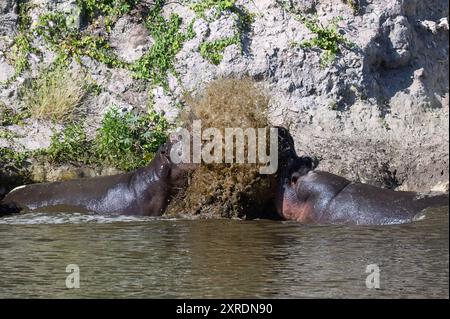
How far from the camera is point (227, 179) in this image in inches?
489

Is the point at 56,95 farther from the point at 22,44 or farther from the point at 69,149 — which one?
the point at 22,44

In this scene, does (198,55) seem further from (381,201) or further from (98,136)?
(381,201)

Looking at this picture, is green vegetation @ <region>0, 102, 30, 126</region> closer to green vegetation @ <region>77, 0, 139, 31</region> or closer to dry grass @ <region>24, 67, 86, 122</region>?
dry grass @ <region>24, 67, 86, 122</region>

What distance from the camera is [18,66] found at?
51.1 ft

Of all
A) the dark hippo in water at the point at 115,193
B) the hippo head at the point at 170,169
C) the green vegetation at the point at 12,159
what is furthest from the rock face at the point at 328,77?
the hippo head at the point at 170,169

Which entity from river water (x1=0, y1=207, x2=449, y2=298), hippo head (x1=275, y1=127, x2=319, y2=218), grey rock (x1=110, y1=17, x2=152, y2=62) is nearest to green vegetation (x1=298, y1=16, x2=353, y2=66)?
grey rock (x1=110, y1=17, x2=152, y2=62)

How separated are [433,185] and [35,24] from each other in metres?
6.13

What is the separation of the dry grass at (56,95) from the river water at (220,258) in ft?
9.46

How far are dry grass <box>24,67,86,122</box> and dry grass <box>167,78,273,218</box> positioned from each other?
287cm

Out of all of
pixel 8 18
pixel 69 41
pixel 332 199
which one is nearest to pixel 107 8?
pixel 69 41

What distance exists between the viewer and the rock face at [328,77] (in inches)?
578

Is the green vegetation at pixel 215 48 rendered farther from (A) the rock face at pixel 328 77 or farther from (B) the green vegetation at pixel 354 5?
(B) the green vegetation at pixel 354 5

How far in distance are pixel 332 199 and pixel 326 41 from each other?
3.74m

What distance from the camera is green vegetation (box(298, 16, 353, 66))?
15.3 meters
